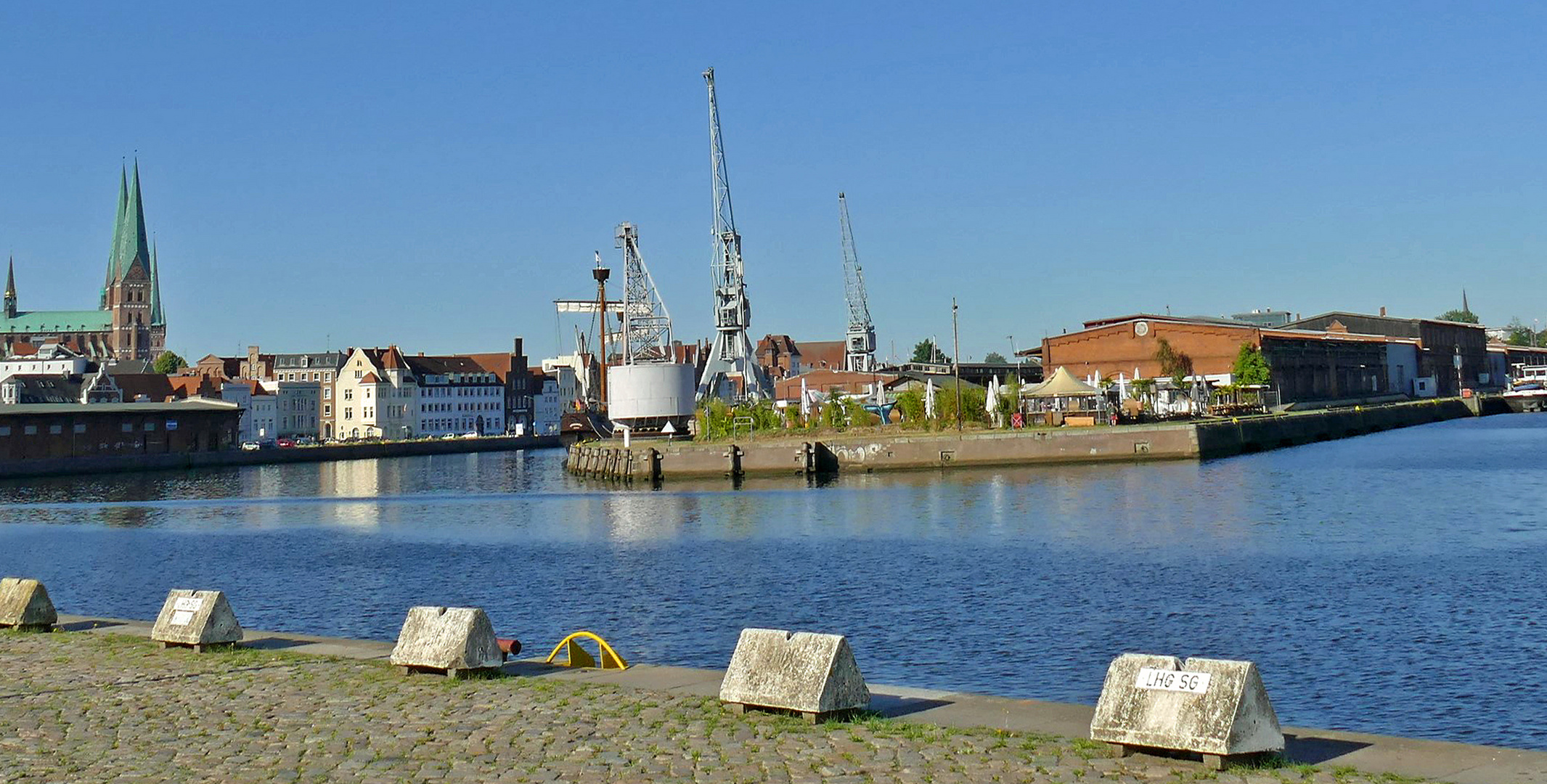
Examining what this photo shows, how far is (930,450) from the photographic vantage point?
282 feet

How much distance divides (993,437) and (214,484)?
60741 mm

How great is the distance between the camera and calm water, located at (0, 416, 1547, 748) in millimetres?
22500

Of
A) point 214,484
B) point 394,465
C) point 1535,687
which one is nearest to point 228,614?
point 1535,687

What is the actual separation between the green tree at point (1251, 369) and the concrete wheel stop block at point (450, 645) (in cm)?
11528

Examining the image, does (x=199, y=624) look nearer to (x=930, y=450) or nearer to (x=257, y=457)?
(x=930, y=450)

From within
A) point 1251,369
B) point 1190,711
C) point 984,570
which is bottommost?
point 984,570

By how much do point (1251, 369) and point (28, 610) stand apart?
116068 millimetres

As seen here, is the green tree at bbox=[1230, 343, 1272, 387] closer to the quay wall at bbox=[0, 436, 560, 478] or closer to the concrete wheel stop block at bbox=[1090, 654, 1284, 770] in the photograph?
the quay wall at bbox=[0, 436, 560, 478]

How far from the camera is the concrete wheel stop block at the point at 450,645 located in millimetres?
16781

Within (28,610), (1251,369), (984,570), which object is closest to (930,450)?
(984,570)

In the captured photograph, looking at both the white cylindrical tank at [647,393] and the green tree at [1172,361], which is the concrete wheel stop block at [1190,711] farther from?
the green tree at [1172,361]

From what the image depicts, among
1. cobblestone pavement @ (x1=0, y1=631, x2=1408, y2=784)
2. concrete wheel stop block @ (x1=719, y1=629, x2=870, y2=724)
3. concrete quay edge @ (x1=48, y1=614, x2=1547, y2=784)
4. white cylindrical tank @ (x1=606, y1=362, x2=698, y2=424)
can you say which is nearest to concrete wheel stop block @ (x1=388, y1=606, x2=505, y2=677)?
cobblestone pavement @ (x1=0, y1=631, x2=1408, y2=784)

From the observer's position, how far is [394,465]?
142m

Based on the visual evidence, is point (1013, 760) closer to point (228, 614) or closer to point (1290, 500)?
point (228, 614)
